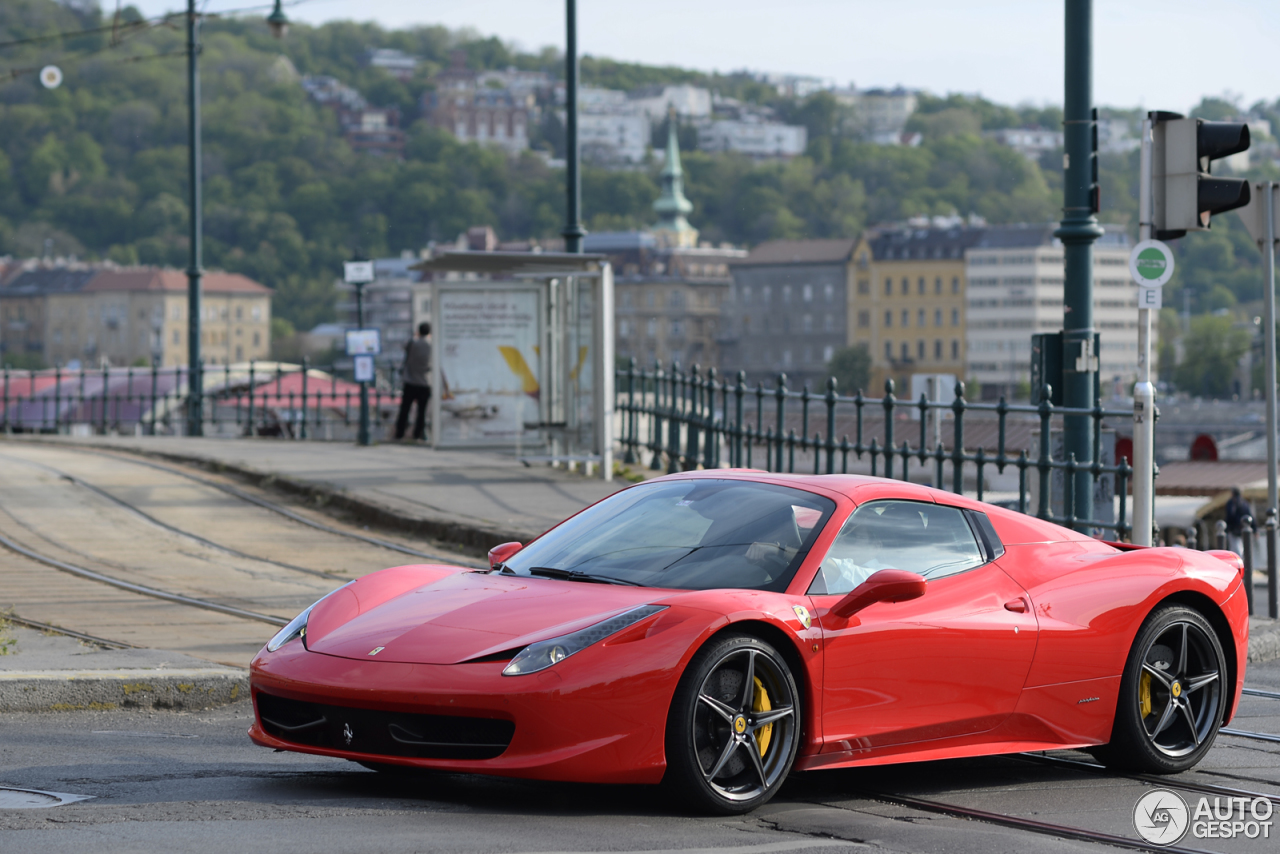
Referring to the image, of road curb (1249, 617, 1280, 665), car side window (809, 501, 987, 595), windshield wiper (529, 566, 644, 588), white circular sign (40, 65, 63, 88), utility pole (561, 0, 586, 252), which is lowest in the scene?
road curb (1249, 617, 1280, 665)

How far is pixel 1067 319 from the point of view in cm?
1094

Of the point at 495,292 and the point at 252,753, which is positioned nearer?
the point at 252,753

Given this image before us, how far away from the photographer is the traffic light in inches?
373

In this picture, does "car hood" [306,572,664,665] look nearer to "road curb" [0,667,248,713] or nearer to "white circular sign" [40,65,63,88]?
"road curb" [0,667,248,713]

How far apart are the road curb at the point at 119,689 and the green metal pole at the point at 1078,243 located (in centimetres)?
560

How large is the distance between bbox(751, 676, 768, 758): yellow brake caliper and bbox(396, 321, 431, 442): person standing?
18.7m

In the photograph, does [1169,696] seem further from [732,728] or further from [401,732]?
[401,732]

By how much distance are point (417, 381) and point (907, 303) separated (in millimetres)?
168674

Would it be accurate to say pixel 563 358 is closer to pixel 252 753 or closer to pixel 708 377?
pixel 708 377

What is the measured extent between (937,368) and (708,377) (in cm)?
17397

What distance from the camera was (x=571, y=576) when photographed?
5.93 meters

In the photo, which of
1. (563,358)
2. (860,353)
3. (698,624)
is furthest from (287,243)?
(698,624)

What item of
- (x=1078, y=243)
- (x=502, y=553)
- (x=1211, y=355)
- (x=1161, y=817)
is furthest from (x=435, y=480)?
(x=1211, y=355)

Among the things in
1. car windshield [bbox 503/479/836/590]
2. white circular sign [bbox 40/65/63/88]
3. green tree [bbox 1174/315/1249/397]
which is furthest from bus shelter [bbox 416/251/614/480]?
green tree [bbox 1174/315/1249/397]
